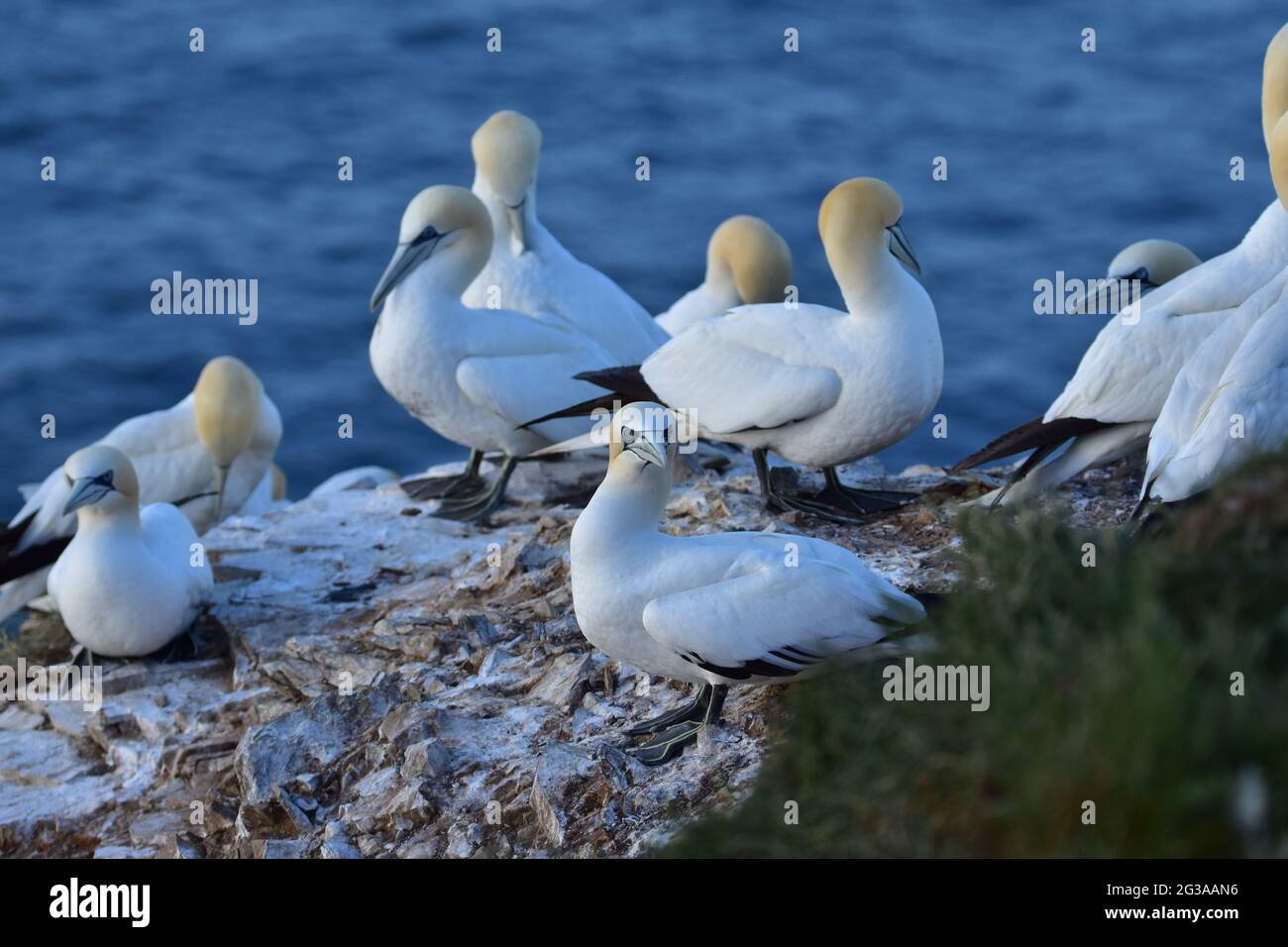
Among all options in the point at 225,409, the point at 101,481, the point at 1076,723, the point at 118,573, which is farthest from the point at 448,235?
the point at 1076,723

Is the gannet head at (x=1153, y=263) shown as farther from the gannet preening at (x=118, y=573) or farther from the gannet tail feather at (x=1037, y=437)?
the gannet preening at (x=118, y=573)

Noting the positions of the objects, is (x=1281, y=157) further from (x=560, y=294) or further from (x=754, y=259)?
(x=754, y=259)

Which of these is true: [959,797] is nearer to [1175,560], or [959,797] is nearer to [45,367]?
[1175,560]

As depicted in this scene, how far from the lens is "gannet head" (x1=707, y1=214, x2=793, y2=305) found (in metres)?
9.77

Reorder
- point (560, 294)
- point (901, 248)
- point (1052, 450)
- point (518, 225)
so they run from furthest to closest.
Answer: point (518, 225) < point (560, 294) < point (901, 248) < point (1052, 450)

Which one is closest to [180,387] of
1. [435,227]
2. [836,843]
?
[435,227]

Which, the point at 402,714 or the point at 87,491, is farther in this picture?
the point at 87,491

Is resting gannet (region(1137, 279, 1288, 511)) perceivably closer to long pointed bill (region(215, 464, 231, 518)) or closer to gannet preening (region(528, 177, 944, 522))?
gannet preening (region(528, 177, 944, 522))

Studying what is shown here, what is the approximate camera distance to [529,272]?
891cm

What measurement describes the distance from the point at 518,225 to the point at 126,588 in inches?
113

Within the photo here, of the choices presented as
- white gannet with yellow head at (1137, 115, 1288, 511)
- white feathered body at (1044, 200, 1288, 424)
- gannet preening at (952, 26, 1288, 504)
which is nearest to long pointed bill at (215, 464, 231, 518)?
gannet preening at (952, 26, 1288, 504)

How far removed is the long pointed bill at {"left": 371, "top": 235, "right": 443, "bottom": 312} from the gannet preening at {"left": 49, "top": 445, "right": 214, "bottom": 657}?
1.41m

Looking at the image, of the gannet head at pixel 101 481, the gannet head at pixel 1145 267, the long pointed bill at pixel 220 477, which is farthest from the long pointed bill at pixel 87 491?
the gannet head at pixel 1145 267

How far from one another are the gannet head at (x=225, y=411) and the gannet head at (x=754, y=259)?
2.44m
